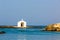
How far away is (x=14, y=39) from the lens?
3291cm

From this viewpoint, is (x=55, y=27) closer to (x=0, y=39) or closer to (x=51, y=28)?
(x=51, y=28)

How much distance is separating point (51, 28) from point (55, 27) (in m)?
0.94

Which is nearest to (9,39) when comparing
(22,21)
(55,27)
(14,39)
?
(14,39)

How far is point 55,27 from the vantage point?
57312 mm

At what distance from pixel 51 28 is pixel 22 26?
73.1 ft

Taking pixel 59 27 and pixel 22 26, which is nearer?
pixel 59 27

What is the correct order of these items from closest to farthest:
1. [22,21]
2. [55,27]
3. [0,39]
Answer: [0,39]
[55,27]
[22,21]

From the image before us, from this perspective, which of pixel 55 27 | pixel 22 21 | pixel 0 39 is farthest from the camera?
pixel 22 21

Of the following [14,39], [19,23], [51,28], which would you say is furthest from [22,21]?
[14,39]

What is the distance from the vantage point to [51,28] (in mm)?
57688

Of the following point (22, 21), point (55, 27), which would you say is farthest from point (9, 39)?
point (22, 21)

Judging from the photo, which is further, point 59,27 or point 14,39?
point 59,27

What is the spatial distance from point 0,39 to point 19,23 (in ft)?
151

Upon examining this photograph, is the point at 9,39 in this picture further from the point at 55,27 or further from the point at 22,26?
the point at 22,26
